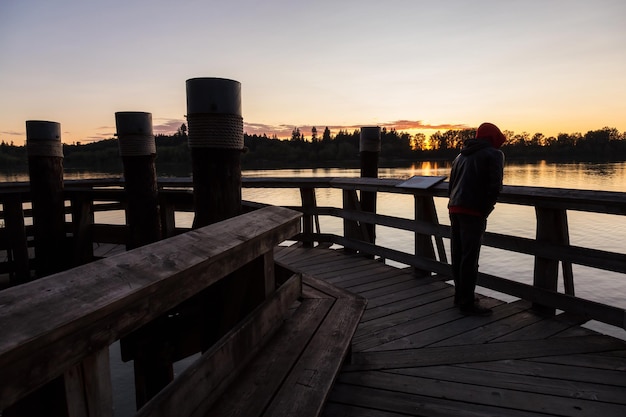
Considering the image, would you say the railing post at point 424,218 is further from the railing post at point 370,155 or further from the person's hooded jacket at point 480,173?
the railing post at point 370,155

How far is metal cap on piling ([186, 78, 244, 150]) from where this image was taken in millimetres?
3084

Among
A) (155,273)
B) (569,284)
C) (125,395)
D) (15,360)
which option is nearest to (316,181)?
(569,284)

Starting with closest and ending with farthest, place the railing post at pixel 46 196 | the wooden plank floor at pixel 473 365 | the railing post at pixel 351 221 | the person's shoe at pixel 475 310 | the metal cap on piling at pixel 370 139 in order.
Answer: the wooden plank floor at pixel 473 365
the person's shoe at pixel 475 310
the railing post at pixel 351 221
the railing post at pixel 46 196
the metal cap on piling at pixel 370 139

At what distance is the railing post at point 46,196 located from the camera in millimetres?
6609

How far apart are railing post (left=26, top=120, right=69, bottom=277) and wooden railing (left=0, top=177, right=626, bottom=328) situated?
25cm

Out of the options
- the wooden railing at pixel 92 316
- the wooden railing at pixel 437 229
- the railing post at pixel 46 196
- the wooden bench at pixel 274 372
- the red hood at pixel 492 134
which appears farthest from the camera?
the railing post at pixel 46 196

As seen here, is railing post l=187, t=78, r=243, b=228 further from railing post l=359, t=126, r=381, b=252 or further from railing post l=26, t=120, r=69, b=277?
railing post l=26, t=120, r=69, b=277

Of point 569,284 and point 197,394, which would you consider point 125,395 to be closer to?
point 197,394

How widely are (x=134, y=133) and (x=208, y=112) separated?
3095mm

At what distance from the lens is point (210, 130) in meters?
3.09

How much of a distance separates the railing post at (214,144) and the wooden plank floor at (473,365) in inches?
61.6

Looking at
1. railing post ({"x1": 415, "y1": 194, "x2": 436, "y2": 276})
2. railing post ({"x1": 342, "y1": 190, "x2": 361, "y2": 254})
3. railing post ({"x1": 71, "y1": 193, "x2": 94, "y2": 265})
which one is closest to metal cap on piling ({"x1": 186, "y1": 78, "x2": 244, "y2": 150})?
railing post ({"x1": 415, "y1": 194, "x2": 436, "y2": 276})

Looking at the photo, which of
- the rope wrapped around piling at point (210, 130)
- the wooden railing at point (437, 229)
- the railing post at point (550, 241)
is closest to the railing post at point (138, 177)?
the wooden railing at point (437, 229)

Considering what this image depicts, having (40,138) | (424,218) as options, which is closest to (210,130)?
(424,218)
